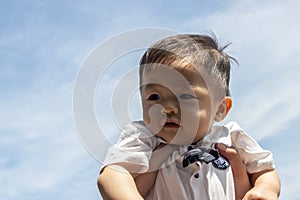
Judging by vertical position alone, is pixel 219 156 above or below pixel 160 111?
below

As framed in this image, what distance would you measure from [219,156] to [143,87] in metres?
0.65

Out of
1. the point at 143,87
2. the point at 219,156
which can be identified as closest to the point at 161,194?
the point at 219,156

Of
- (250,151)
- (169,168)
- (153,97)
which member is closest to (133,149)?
(169,168)

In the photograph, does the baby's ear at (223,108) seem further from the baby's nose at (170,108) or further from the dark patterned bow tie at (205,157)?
the baby's nose at (170,108)

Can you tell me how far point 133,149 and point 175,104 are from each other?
38cm

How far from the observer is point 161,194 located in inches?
146

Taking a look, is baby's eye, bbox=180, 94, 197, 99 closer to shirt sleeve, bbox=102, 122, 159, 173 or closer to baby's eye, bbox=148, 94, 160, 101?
baby's eye, bbox=148, 94, 160, 101

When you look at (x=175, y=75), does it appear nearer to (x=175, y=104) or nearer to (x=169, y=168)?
(x=175, y=104)

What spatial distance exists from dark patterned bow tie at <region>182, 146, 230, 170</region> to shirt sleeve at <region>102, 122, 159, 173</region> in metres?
0.22

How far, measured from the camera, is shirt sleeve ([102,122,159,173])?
3.63 meters

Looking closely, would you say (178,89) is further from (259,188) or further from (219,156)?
(259,188)

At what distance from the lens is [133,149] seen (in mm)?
3688

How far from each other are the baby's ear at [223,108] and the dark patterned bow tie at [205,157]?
1.18 ft

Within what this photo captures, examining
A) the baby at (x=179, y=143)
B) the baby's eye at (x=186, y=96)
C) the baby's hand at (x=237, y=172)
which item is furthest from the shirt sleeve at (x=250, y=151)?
the baby's eye at (x=186, y=96)
